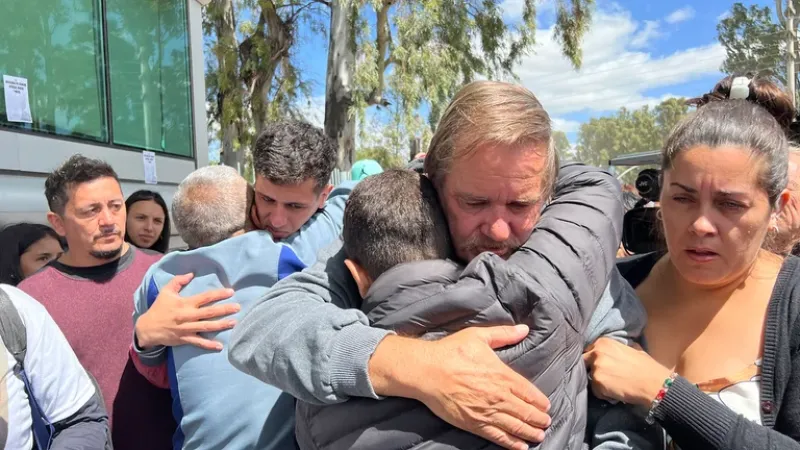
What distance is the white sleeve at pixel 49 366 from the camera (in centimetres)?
186

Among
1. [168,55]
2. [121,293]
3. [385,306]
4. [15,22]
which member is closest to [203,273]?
[385,306]

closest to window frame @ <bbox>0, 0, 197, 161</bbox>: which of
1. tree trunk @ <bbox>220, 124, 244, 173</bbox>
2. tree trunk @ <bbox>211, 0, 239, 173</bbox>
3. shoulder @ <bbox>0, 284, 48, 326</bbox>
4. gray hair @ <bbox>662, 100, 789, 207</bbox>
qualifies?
shoulder @ <bbox>0, 284, 48, 326</bbox>

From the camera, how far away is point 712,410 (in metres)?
1.27

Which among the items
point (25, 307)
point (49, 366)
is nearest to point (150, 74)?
point (25, 307)

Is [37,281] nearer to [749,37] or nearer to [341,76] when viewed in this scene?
[341,76]

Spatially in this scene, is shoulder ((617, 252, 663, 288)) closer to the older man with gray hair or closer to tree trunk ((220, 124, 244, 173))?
the older man with gray hair

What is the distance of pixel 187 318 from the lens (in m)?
1.68

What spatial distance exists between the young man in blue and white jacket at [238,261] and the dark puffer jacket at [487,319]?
1.46 feet

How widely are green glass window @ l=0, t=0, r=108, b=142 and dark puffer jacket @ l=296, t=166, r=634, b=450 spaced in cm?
321

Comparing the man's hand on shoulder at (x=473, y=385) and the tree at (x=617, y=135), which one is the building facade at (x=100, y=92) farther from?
the tree at (x=617, y=135)

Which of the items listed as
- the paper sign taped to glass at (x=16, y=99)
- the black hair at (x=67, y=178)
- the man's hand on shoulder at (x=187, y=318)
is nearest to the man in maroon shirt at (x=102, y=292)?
the black hair at (x=67, y=178)

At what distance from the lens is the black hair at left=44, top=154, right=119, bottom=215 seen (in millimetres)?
2611

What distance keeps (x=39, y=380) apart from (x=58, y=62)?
2.89 metres

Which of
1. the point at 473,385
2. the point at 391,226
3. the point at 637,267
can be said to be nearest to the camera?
the point at 473,385
